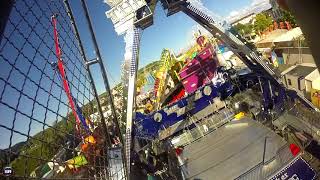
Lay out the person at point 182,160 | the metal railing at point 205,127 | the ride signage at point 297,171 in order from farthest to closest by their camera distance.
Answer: the metal railing at point 205,127
the person at point 182,160
the ride signage at point 297,171

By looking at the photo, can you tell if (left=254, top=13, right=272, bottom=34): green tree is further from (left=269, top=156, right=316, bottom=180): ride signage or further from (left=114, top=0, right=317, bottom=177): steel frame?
(left=269, top=156, right=316, bottom=180): ride signage

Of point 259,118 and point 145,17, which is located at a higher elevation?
point 145,17

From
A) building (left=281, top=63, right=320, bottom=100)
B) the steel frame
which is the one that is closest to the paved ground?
the steel frame

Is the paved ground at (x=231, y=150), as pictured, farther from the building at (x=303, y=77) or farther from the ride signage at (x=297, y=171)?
the building at (x=303, y=77)

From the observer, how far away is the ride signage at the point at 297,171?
15.9 feet

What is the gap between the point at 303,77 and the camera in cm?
1703

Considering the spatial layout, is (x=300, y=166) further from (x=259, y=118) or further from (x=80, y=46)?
(x=80, y=46)

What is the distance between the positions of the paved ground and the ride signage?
0.38m

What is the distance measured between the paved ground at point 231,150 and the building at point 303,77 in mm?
9647

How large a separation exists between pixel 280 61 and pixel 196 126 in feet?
65.9

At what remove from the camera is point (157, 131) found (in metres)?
9.12

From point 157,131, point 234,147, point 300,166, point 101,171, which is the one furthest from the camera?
point 157,131

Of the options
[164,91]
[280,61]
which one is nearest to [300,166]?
[164,91]

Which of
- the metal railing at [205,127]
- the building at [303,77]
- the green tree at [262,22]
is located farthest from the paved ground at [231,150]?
the green tree at [262,22]
